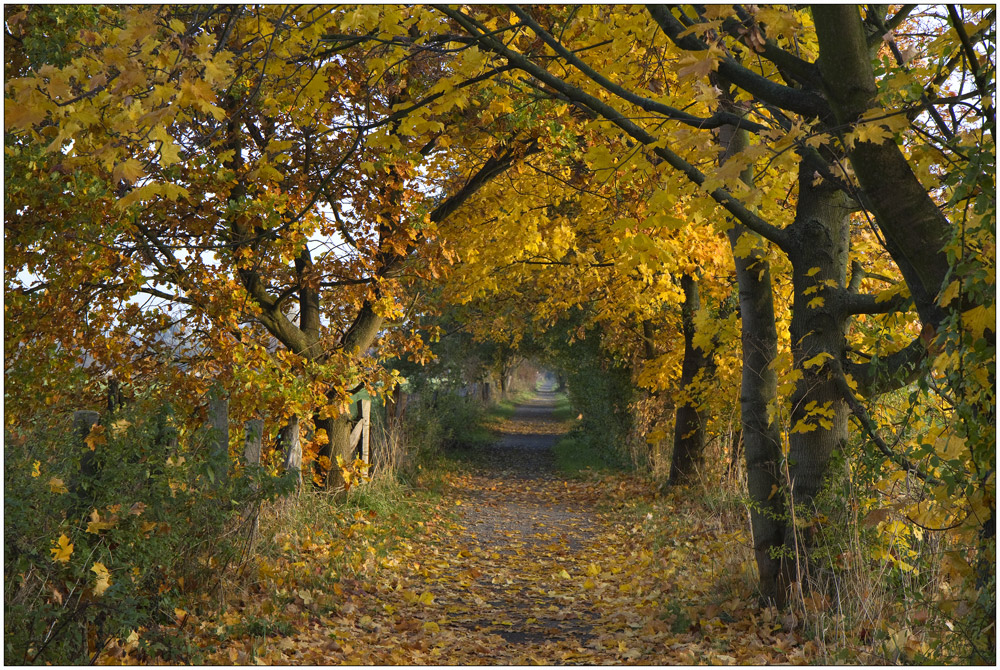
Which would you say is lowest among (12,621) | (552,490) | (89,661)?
(552,490)

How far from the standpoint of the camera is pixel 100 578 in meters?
4.00

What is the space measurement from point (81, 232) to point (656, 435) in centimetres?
701

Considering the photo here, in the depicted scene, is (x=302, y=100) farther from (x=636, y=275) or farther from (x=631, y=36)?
(x=636, y=275)

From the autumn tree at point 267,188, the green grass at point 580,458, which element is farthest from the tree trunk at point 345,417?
the green grass at point 580,458

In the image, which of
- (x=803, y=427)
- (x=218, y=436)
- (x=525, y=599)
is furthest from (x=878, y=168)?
(x=525, y=599)

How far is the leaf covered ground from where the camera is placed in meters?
4.93

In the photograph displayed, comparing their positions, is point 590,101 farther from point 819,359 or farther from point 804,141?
Result: point 819,359

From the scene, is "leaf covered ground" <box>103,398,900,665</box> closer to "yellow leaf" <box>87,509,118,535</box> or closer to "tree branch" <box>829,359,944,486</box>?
"yellow leaf" <box>87,509,118,535</box>

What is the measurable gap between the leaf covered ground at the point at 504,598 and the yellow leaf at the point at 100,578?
1.30 ft

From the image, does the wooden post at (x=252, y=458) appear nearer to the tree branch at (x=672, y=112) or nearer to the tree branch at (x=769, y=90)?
the tree branch at (x=672, y=112)

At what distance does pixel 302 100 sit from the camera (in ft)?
18.7

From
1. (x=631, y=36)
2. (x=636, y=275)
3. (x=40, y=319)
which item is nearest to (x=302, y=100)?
(x=631, y=36)

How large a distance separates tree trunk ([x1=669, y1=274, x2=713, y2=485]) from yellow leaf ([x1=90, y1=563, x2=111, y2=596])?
8.79 meters

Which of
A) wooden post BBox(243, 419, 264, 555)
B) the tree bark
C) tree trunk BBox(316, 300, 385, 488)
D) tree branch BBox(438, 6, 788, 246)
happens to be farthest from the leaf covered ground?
tree branch BBox(438, 6, 788, 246)
